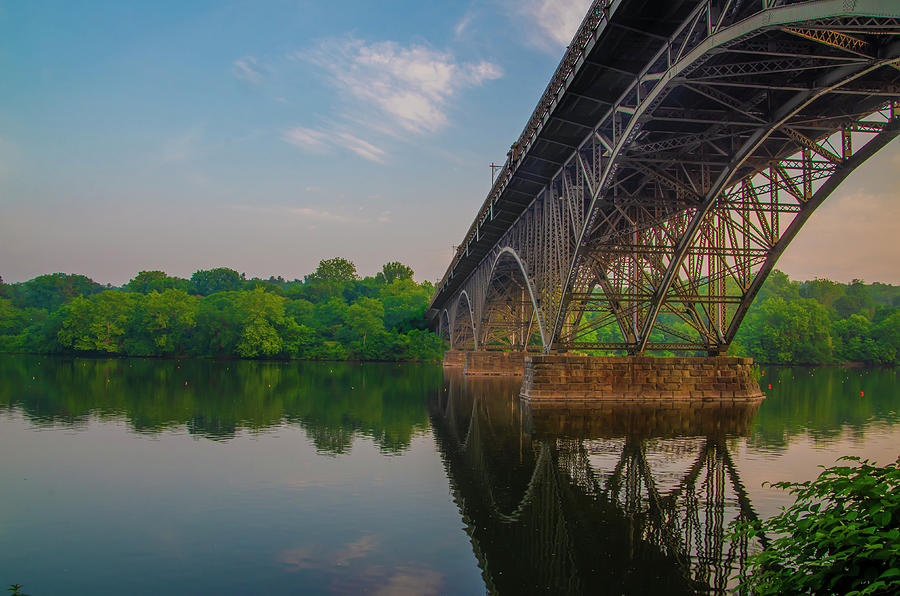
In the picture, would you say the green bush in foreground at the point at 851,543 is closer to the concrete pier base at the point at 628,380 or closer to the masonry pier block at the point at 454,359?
the concrete pier base at the point at 628,380

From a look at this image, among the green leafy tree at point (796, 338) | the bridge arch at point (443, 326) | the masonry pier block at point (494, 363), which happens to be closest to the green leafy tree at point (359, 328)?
the bridge arch at point (443, 326)

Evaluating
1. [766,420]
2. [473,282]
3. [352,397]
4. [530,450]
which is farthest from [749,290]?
[473,282]

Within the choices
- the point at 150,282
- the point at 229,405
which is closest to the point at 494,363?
the point at 229,405

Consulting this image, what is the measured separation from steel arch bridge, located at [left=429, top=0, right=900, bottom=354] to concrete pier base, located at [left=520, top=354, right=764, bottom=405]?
41.1 inches

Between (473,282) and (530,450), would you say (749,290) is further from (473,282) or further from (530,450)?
(473,282)

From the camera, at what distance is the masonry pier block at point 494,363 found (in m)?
57.2

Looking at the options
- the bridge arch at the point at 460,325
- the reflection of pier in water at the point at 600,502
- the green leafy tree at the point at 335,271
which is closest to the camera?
the reflection of pier in water at the point at 600,502

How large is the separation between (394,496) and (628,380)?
18421 millimetres

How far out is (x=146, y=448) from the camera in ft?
59.6

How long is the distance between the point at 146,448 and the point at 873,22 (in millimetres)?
19932

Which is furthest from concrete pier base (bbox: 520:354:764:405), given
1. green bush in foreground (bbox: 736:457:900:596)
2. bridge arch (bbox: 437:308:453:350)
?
bridge arch (bbox: 437:308:453:350)

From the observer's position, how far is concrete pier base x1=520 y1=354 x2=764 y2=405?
2875 centimetres

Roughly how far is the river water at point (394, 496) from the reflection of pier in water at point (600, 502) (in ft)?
0.17

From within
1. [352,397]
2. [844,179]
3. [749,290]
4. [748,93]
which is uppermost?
[748,93]
